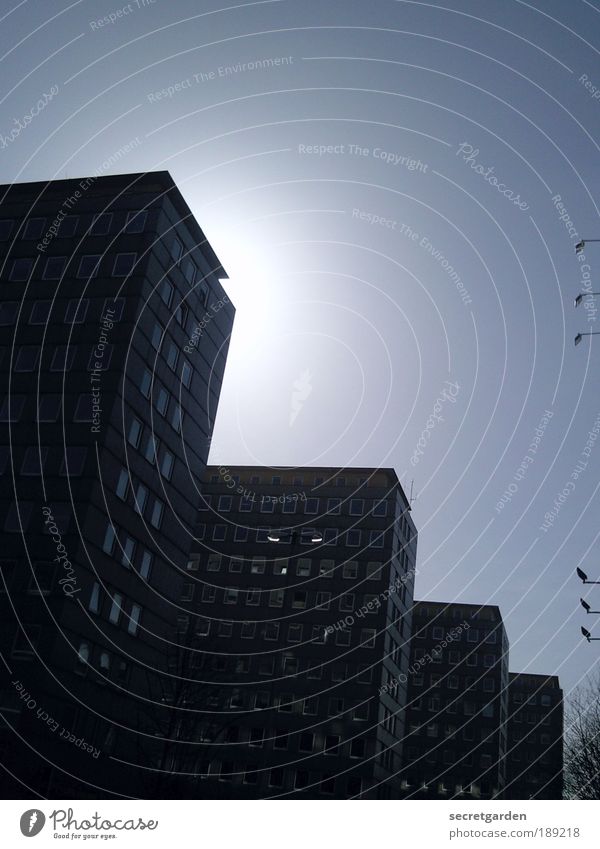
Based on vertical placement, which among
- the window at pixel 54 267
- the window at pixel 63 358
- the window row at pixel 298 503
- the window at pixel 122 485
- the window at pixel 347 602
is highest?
the window row at pixel 298 503

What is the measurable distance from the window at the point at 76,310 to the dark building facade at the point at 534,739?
11086cm

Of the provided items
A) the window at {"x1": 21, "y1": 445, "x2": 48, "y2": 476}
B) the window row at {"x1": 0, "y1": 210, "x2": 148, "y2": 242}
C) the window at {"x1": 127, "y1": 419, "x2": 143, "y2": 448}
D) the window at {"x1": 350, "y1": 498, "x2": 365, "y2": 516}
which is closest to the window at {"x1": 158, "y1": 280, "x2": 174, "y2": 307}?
the window row at {"x1": 0, "y1": 210, "x2": 148, "y2": 242}

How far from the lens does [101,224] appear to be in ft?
164

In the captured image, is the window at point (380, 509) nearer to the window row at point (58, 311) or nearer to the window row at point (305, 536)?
the window row at point (305, 536)

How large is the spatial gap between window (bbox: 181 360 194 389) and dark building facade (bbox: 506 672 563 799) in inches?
4039

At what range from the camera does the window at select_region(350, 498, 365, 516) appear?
93562 millimetres

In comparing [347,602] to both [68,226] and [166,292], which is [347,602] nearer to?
[166,292]

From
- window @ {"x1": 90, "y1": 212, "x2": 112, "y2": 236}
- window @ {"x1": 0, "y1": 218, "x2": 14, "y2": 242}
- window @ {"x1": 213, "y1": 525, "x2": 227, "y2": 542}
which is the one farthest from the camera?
window @ {"x1": 213, "y1": 525, "x2": 227, "y2": 542}

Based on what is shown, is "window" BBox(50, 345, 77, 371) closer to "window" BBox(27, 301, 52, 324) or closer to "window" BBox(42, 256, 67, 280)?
"window" BBox(27, 301, 52, 324)

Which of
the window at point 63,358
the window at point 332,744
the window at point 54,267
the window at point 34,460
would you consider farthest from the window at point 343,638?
the window at point 54,267

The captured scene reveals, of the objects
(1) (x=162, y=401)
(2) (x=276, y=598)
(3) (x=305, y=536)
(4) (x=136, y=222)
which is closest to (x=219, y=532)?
(2) (x=276, y=598)

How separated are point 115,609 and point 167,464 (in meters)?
10.2

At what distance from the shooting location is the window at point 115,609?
42688mm

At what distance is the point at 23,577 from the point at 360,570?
183 feet
